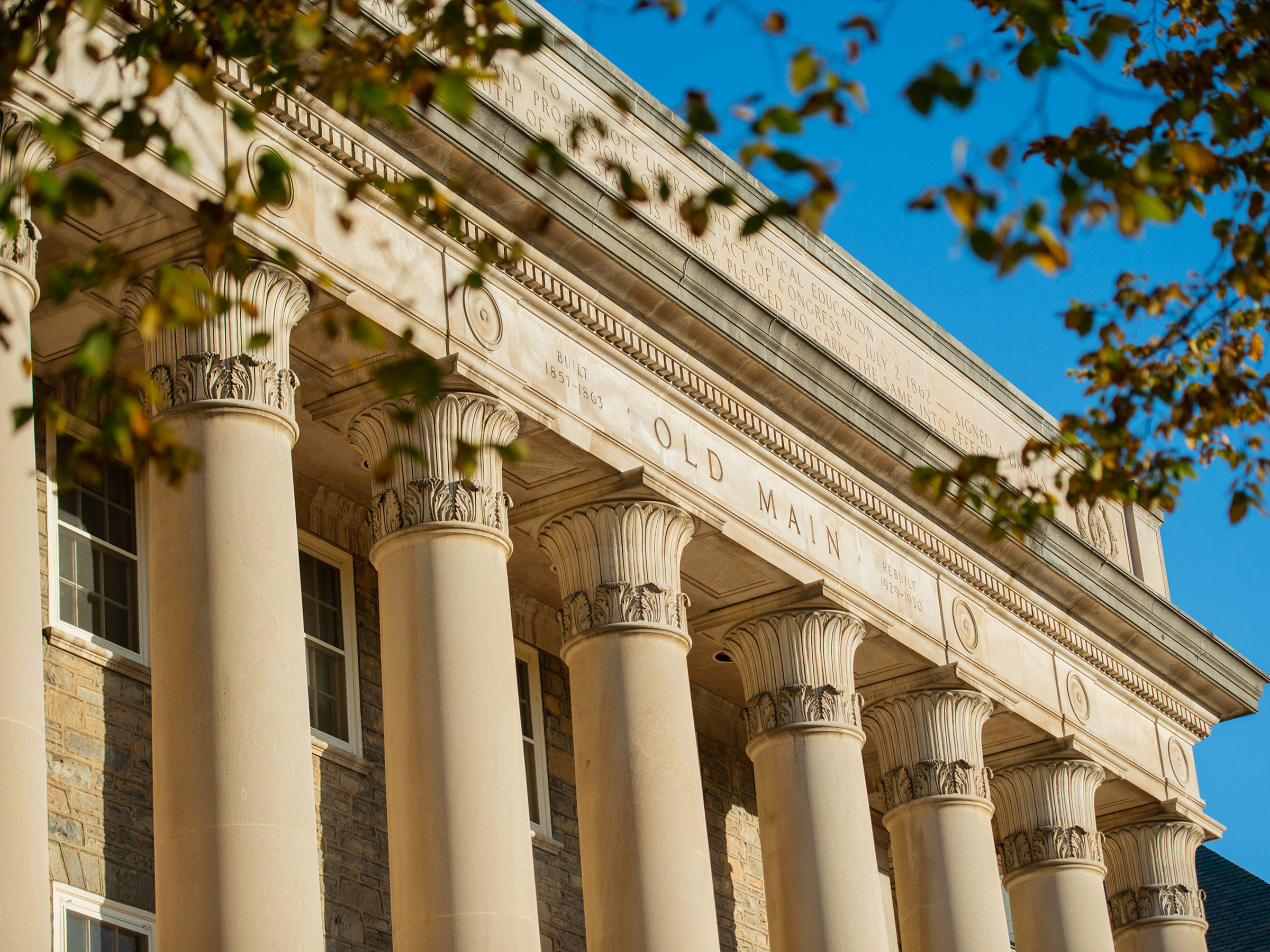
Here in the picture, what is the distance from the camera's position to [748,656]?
2634 cm

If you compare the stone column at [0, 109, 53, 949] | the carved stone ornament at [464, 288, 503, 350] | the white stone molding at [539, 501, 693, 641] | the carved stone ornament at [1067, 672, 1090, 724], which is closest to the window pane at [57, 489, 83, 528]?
the stone column at [0, 109, 53, 949]

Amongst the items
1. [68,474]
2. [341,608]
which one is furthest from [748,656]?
[68,474]

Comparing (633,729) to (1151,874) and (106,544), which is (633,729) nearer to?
(106,544)

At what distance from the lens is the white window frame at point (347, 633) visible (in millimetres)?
23438

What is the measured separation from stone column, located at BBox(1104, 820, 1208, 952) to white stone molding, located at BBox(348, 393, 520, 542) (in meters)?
17.2

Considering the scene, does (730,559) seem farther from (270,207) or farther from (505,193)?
(270,207)

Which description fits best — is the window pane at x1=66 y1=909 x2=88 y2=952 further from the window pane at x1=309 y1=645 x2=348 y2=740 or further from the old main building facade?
the window pane at x1=309 y1=645 x2=348 y2=740

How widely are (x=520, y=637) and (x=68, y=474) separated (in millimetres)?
18457

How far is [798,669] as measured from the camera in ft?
84.4

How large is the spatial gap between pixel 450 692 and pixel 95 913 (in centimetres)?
413

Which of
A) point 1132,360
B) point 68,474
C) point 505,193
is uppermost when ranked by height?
point 505,193

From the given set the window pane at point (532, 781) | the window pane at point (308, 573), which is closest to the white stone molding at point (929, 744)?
the window pane at point (532, 781)

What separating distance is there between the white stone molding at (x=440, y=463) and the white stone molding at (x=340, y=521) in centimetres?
321

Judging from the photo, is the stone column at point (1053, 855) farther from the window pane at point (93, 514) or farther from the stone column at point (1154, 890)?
the window pane at point (93, 514)
